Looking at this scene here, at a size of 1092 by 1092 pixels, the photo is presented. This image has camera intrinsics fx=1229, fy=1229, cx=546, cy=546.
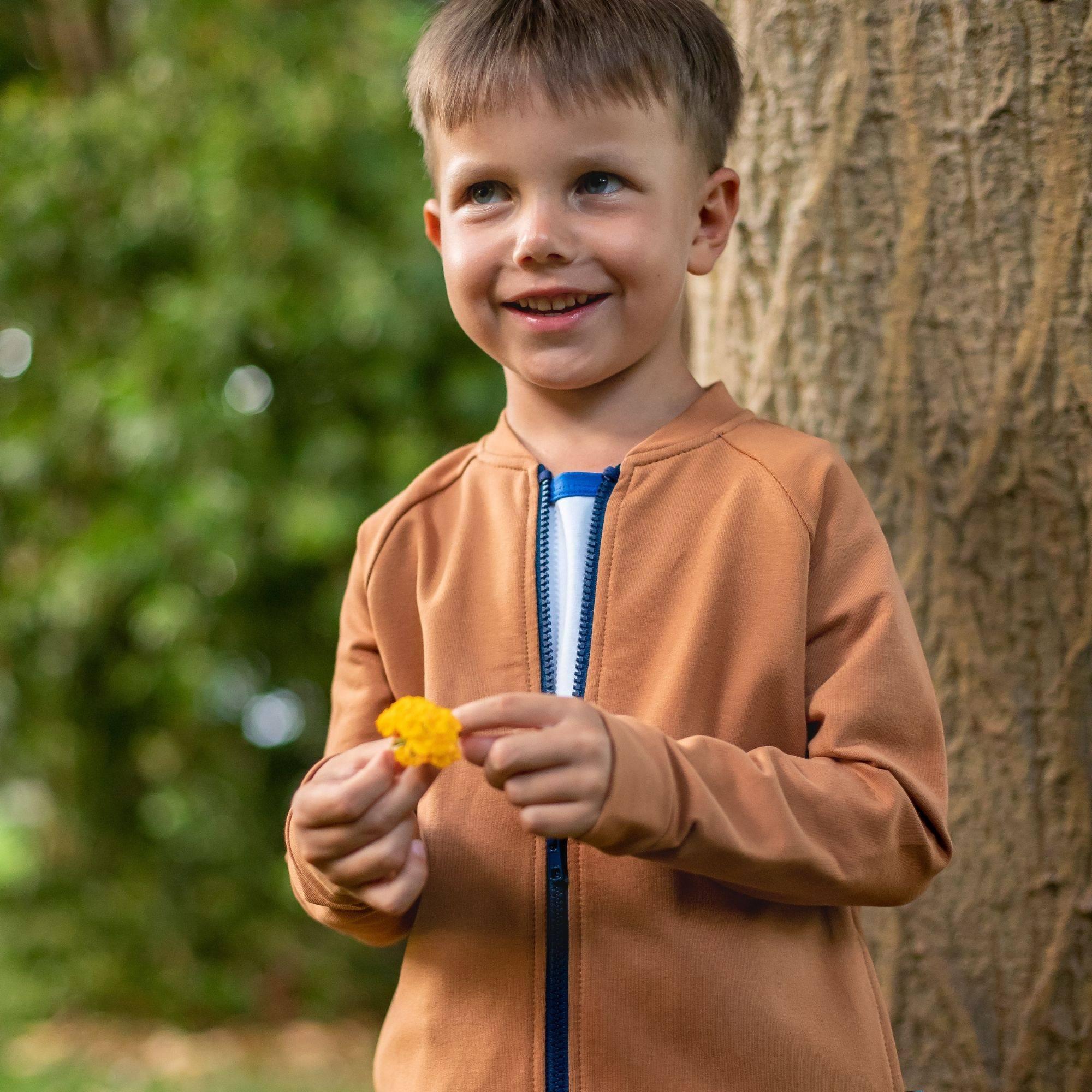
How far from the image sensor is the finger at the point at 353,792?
1.18 meters

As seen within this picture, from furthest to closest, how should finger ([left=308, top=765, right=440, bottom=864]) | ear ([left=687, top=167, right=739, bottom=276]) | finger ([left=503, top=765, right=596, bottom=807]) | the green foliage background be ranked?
the green foliage background, ear ([left=687, top=167, right=739, bottom=276]), finger ([left=308, top=765, right=440, bottom=864]), finger ([left=503, top=765, right=596, bottom=807])

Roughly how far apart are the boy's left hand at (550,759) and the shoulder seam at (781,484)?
1.18ft

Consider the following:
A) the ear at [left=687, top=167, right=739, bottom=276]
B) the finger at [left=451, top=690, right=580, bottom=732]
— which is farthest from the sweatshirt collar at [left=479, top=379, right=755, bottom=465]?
the finger at [left=451, top=690, right=580, bottom=732]

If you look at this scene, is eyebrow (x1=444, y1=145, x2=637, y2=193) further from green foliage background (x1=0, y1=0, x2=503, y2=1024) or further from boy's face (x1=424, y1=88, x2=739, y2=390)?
green foliage background (x1=0, y1=0, x2=503, y2=1024)

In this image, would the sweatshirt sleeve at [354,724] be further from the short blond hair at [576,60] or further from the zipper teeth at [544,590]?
the short blond hair at [576,60]

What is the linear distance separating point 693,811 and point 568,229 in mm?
630

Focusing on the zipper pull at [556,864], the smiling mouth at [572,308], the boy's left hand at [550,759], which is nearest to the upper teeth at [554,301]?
the smiling mouth at [572,308]

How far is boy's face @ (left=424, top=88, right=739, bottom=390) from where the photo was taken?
132 cm

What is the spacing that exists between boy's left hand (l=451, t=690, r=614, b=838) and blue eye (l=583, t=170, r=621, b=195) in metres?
0.58

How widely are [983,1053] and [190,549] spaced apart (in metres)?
2.55

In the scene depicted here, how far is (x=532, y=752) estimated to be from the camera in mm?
1093

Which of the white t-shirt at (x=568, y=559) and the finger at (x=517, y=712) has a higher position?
the white t-shirt at (x=568, y=559)

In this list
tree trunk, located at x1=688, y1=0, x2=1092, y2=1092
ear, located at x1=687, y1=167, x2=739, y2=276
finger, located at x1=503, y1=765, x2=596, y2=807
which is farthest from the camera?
tree trunk, located at x1=688, y1=0, x2=1092, y2=1092

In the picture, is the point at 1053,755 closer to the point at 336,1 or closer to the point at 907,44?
the point at 907,44
